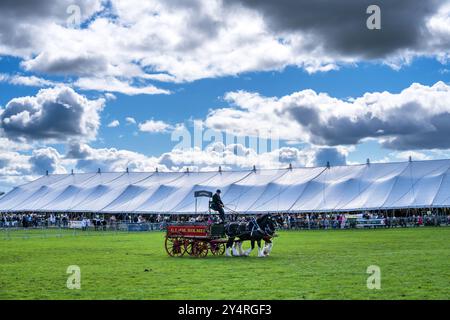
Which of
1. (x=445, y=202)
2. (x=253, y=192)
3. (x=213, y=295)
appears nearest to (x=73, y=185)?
(x=253, y=192)

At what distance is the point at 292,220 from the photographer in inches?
1984

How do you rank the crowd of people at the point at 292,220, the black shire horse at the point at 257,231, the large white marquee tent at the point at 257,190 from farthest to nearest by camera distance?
1. the large white marquee tent at the point at 257,190
2. the crowd of people at the point at 292,220
3. the black shire horse at the point at 257,231

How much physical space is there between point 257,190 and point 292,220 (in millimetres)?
4117

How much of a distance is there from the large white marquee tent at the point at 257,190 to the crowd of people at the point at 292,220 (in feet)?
3.43

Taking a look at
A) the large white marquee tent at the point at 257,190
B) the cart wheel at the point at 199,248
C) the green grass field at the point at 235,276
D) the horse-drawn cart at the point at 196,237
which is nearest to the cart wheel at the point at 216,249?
the horse-drawn cart at the point at 196,237

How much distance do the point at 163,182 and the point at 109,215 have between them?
5992 millimetres

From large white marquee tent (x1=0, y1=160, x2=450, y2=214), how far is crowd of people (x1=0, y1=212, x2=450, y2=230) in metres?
1.04

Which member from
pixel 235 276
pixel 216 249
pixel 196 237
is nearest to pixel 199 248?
pixel 196 237

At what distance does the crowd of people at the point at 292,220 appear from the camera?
4594cm

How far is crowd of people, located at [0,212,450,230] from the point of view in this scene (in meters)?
45.9

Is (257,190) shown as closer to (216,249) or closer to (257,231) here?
(216,249)

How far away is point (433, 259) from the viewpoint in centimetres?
1822

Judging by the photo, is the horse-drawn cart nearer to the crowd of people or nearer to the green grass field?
the green grass field

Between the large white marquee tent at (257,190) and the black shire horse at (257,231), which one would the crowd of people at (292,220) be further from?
the black shire horse at (257,231)
